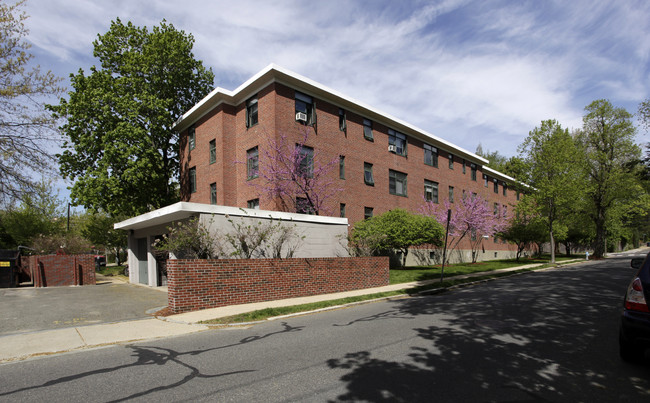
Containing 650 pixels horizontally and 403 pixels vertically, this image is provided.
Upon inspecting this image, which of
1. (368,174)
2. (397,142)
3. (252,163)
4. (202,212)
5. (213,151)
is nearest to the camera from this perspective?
(202,212)

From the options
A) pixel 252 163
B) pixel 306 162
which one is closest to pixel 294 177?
pixel 306 162

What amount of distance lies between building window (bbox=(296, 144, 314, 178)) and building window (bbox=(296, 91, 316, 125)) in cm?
158

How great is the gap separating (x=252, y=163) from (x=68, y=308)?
39.0 feet

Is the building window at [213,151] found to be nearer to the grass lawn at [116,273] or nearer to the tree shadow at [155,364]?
the grass lawn at [116,273]

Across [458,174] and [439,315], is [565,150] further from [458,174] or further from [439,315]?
[439,315]

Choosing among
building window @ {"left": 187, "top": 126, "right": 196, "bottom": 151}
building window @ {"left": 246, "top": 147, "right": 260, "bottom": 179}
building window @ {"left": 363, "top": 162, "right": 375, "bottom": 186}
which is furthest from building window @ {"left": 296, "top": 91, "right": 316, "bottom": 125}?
building window @ {"left": 187, "top": 126, "right": 196, "bottom": 151}

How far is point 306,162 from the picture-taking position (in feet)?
67.9

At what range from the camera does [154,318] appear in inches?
382

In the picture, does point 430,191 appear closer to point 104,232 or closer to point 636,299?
point 636,299

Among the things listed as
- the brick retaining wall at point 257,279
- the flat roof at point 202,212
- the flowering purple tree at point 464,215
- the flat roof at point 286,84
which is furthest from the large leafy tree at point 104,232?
the flowering purple tree at point 464,215

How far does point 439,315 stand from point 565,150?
1191 inches

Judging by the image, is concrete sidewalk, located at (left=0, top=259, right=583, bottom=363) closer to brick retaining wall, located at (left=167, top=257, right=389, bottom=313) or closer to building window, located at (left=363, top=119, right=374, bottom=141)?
brick retaining wall, located at (left=167, top=257, right=389, bottom=313)

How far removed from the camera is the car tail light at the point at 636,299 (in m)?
4.72

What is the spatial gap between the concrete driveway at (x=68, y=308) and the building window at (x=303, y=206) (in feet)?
27.1
